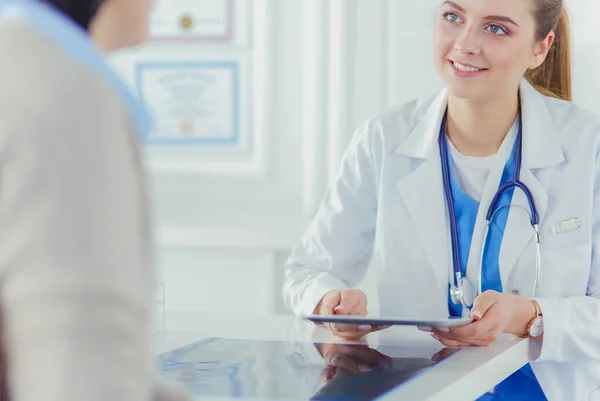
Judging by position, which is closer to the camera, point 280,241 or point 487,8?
point 487,8

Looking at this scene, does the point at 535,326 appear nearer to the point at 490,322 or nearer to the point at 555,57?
the point at 490,322

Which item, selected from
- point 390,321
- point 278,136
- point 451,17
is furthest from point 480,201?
point 278,136

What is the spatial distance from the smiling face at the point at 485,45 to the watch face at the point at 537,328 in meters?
0.51

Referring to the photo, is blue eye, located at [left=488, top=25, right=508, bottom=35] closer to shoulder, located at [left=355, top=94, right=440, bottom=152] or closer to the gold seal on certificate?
shoulder, located at [left=355, top=94, right=440, bottom=152]

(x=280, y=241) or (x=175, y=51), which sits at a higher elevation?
(x=175, y=51)

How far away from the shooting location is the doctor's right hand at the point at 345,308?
5.24 feet

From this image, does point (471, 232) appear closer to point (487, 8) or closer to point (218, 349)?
point (487, 8)

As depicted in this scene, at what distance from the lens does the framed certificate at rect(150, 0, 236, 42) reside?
2.86 m

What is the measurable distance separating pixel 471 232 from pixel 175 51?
1381 mm

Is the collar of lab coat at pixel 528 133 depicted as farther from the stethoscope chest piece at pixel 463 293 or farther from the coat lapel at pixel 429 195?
the stethoscope chest piece at pixel 463 293

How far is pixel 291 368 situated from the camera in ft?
4.20

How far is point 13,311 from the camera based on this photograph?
20.7 inches

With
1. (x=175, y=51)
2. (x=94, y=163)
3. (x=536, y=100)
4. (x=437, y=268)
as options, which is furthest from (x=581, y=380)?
(x=175, y=51)

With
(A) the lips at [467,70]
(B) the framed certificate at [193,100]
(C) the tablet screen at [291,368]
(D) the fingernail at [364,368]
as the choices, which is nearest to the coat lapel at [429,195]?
(A) the lips at [467,70]
